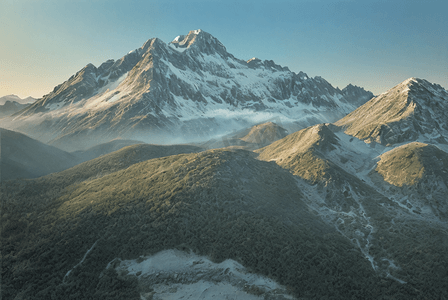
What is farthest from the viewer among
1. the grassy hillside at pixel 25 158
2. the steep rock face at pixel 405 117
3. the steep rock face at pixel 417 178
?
the steep rock face at pixel 405 117

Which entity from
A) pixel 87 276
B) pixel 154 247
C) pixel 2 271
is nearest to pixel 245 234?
pixel 154 247

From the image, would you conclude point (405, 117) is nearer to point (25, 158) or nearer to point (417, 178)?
point (417, 178)

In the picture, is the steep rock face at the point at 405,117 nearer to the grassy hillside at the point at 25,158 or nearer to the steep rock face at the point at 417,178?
the steep rock face at the point at 417,178

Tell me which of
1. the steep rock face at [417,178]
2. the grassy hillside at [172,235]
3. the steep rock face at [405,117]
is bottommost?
the grassy hillside at [172,235]

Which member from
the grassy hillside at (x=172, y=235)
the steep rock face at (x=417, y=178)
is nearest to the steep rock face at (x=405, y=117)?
the steep rock face at (x=417, y=178)

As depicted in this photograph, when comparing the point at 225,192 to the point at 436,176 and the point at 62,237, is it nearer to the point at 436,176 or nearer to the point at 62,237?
the point at 62,237

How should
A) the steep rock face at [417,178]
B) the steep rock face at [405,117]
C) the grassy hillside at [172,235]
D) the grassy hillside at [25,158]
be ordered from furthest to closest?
the steep rock face at [405,117] < the grassy hillside at [25,158] < the steep rock face at [417,178] < the grassy hillside at [172,235]

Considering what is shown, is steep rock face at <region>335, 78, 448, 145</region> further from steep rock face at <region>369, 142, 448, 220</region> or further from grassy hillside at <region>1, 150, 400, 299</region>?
grassy hillside at <region>1, 150, 400, 299</region>

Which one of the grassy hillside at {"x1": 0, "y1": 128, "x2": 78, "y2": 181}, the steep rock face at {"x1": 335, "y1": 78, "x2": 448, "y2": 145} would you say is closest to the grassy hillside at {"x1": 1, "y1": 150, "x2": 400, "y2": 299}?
the grassy hillside at {"x1": 0, "y1": 128, "x2": 78, "y2": 181}

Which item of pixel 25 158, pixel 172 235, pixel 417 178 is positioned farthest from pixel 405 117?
Answer: pixel 25 158
